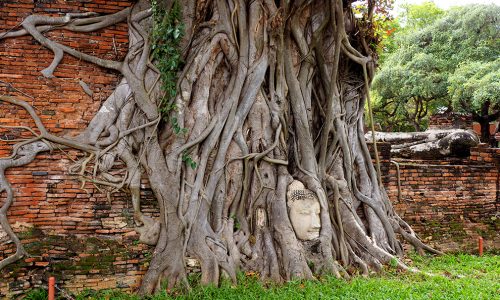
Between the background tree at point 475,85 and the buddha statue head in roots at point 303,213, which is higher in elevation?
the background tree at point 475,85

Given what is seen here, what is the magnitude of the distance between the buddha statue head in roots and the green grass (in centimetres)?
52

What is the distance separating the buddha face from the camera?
494 cm

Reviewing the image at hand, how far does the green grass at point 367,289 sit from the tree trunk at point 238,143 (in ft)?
0.61

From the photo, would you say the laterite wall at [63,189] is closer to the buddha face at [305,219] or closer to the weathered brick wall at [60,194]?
the weathered brick wall at [60,194]

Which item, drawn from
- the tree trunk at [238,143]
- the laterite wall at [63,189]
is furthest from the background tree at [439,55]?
the laterite wall at [63,189]

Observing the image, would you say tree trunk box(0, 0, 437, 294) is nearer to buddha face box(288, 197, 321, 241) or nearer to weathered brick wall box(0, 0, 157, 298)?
buddha face box(288, 197, 321, 241)

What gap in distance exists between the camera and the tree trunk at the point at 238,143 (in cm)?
460

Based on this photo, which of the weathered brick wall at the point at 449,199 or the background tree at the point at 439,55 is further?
the background tree at the point at 439,55

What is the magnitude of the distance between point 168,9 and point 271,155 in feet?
6.23

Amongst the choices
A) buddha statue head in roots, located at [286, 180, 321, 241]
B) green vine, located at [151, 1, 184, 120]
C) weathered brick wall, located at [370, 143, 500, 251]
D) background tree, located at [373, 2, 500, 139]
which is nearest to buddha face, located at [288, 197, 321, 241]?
buddha statue head in roots, located at [286, 180, 321, 241]

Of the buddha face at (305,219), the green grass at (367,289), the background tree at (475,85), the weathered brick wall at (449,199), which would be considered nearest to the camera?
the green grass at (367,289)

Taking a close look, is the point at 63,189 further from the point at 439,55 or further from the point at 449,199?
the point at 439,55

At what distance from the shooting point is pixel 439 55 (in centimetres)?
1398

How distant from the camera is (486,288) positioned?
179 inches
